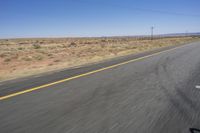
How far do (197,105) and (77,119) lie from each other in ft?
9.36

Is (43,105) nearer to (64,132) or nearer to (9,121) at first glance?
(9,121)

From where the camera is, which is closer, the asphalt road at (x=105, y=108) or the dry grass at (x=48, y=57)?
the asphalt road at (x=105, y=108)

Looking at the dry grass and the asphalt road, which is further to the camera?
the dry grass

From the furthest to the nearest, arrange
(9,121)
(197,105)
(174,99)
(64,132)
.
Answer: (174,99)
(197,105)
(9,121)
(64,132)

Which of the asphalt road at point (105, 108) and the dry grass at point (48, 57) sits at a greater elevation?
the asphalt road at point (105, 108)

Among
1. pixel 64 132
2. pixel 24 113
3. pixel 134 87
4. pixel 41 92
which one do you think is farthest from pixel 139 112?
pixel 41 92

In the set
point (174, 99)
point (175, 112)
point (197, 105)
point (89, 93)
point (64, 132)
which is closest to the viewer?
point (64, 132)

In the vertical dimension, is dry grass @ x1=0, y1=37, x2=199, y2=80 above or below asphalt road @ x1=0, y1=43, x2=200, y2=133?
below

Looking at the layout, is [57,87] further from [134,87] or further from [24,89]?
[134,87]

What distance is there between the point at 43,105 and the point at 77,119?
129cm

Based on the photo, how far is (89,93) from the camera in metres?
5.41

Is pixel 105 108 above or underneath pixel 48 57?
above

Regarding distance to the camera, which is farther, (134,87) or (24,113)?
(134,87)

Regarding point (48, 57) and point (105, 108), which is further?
point (48, 57)
